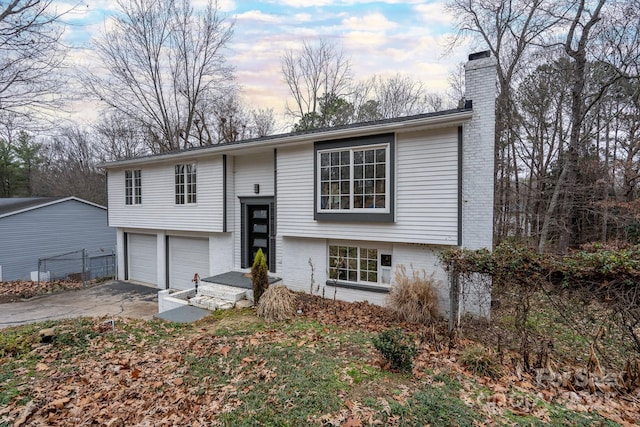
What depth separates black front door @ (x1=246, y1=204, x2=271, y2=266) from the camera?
393 inches

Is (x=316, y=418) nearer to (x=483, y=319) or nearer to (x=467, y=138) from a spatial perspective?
(x=483, y=319)

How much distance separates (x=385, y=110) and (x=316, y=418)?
19049mm

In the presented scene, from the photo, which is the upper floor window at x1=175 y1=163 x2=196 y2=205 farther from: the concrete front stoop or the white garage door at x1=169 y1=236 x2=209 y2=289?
the concrete front stoop

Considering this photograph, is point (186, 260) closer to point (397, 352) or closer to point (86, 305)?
point (86, 305)

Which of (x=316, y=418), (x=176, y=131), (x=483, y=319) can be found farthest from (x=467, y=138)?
(x=176, y=131)

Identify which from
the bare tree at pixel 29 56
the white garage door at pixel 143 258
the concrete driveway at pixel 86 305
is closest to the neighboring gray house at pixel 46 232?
the white garage door at pixel 143 258

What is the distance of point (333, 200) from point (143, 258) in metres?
10.0

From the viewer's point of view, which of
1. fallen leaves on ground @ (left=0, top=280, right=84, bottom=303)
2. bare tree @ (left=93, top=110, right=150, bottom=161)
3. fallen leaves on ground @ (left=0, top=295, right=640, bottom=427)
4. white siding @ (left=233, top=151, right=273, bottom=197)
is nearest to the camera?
fallen leaves on ground @ (left=0, top=295, right=640, bottom=427)

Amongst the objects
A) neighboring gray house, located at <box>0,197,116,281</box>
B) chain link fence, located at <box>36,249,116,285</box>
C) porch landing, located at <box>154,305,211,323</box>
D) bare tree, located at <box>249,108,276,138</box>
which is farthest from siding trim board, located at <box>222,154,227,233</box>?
bare tree, located at <box>249,108,276,138</box>

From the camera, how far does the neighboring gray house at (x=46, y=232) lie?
14.9m

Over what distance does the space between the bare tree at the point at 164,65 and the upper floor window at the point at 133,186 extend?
309 inches

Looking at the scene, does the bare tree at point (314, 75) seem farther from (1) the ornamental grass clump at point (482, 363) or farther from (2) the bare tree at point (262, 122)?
(1) the ornamental grass clump at point (482, 363)

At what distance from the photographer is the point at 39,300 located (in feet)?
34.7

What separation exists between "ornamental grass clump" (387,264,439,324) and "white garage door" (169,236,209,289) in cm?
750
